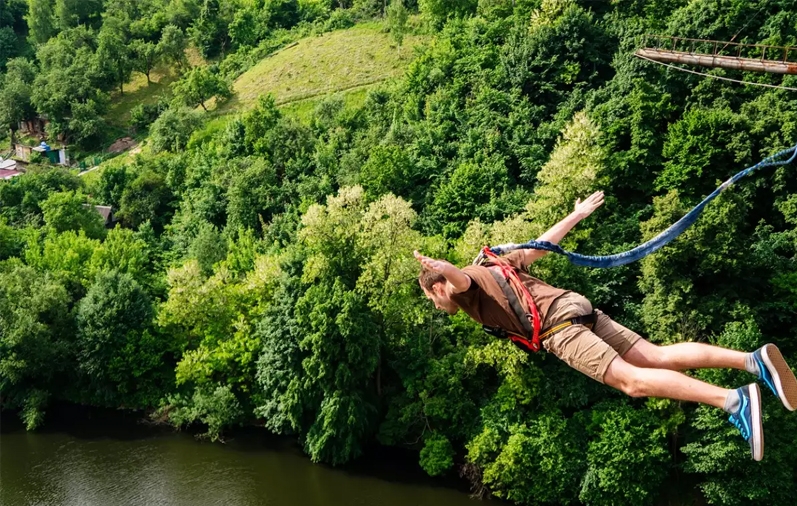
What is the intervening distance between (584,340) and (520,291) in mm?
831

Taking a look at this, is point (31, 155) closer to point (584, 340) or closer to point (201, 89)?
point (201, 89)

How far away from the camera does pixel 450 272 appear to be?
22.2 ft

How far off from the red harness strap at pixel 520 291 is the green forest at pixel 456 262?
14499mm

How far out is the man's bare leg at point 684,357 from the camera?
654cm

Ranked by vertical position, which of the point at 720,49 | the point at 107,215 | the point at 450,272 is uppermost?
the point at 450,272

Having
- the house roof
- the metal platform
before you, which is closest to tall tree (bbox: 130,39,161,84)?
the house roof

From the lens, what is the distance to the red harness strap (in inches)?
286

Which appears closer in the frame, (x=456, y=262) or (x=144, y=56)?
(x=456, y=262)

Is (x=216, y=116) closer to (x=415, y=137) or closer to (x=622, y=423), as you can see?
(x=415, y=137)

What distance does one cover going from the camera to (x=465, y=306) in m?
7.39

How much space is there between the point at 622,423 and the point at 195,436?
51.6 feet

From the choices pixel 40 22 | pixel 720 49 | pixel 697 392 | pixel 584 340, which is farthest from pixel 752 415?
pixel 40 22

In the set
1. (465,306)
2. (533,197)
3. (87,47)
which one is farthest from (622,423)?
(87,47)

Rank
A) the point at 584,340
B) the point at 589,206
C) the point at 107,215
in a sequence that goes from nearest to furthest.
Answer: the point at 584,340 → the point at 589,206 → the point at 107,215
